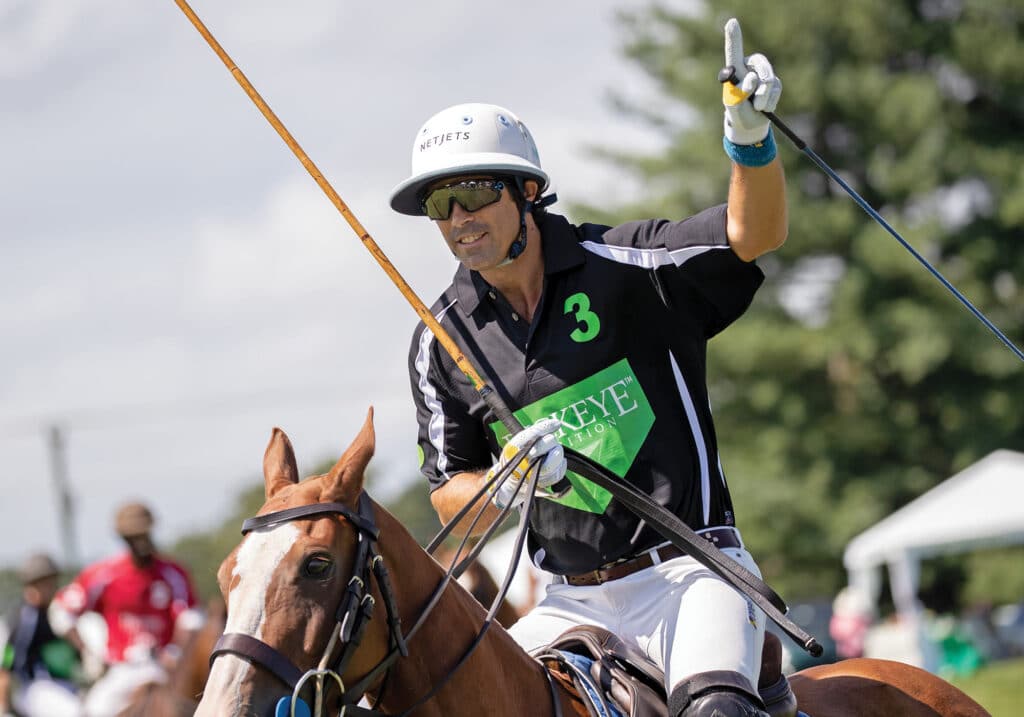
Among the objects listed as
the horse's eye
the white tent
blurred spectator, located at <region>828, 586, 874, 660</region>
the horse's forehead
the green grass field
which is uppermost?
the horse's forehead

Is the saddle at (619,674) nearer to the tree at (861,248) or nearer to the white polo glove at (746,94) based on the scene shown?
the white polo glove at (746,94)

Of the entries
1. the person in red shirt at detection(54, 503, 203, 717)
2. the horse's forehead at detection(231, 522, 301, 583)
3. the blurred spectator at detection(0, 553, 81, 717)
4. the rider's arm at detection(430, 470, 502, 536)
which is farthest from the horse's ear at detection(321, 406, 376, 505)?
the blurred spectator at detection(0, 553, 81, 717)

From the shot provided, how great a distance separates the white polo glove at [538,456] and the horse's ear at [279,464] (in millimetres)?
664

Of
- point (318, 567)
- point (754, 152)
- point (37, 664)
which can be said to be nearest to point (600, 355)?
point (754, 152)

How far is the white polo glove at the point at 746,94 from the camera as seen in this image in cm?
411

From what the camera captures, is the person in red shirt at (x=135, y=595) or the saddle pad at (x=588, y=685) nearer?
the saddle pad at (x=588, y=685)

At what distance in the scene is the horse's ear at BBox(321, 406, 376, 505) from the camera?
3662 millimetres

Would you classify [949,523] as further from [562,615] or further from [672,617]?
[672,617]

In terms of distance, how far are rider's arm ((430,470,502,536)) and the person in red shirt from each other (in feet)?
21.3

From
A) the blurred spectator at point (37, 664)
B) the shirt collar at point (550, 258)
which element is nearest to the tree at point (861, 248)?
the blurred spectator at point (37, 664)

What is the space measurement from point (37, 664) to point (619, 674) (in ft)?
27.9

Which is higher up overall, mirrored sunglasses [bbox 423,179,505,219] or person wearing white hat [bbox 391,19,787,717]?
mirrored sunglasses [bbox 423,179,505,219]

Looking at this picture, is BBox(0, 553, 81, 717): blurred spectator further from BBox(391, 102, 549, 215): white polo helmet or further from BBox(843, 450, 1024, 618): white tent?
BBox(843, 450, 1024, 618): white tent

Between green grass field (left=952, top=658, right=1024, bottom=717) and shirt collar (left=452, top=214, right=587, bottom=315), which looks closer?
shirt collar (left=452, top=214, right=587, bottom=315)
